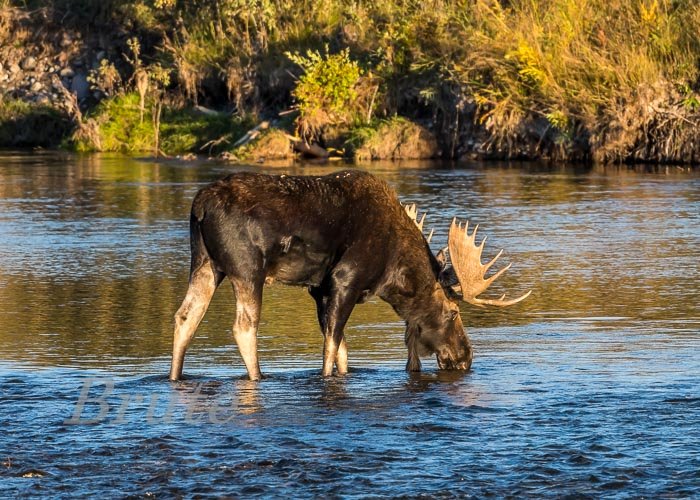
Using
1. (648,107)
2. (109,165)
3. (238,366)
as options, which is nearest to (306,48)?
(109,165)

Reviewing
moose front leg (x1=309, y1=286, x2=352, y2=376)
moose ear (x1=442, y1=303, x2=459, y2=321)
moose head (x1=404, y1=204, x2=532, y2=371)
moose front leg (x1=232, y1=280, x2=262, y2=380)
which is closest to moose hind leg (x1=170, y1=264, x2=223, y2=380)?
moose front leg (x1=232, y1=280, x2=262, y2=380)

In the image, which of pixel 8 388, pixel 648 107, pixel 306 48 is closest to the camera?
pixel 8 388

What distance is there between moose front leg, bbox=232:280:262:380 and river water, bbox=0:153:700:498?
0.15 metres

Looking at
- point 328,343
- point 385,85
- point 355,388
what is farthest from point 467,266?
point 385,85

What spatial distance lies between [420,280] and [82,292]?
4722 millimetres

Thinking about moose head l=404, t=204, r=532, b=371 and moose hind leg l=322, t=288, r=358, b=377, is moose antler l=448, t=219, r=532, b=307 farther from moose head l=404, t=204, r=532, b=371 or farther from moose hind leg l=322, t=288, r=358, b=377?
moose hind leg l=322, t=288, r=358, b=377

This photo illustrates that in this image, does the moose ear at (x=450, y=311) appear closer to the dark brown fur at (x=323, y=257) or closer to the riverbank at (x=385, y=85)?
the dark brown fur at (x=323, y=257)

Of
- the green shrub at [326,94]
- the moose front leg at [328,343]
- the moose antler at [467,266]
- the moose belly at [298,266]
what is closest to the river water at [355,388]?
the moose front leg at [328,343]

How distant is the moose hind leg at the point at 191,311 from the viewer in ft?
30.7

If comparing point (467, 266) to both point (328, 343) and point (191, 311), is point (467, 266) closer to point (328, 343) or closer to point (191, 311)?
point (328, 343)

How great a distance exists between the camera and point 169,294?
13.2 metres

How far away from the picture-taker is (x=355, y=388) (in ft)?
29.8

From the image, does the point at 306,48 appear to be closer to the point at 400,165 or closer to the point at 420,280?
the point at 400,165

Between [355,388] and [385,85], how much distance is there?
26.4 m
